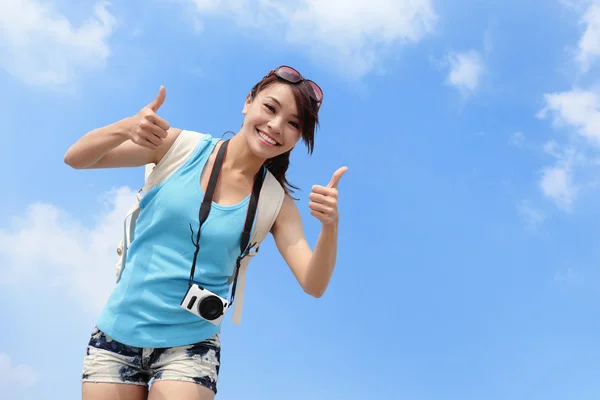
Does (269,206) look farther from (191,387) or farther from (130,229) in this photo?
(191,387)

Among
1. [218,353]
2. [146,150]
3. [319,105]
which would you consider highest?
[319,105]

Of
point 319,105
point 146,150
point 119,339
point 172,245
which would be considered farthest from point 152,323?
point 319,105

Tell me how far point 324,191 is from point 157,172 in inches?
54.2

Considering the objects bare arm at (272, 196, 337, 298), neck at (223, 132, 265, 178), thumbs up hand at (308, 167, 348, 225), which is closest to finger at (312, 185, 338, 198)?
thumbs up hand at (308, 167, 348, 225)

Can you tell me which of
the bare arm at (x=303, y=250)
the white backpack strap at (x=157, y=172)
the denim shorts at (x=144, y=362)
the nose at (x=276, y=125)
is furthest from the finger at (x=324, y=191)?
the denim shorts at (x=144, y=362)

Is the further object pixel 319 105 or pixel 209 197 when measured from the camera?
pixel 319 105

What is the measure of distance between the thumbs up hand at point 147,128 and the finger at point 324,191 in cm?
103

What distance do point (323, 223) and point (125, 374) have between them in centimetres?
177

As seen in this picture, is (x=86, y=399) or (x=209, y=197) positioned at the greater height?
(x=209, y=197)

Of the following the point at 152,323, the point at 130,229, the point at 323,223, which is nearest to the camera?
the point at 323,223

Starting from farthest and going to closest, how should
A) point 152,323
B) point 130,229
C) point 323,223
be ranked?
point 130,229 < point 152,323 < point 323,223

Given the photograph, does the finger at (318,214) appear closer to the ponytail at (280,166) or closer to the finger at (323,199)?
the finger at (323,199)

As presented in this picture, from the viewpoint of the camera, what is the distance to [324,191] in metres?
4.04

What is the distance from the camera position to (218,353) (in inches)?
180
